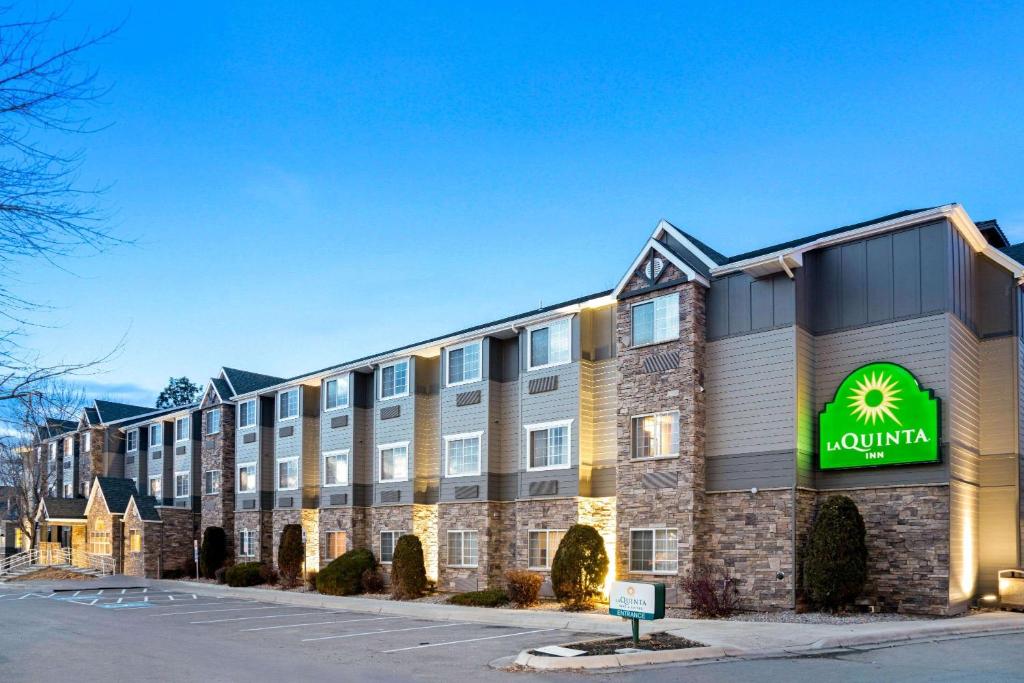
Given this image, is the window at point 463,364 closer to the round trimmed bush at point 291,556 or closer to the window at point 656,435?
the window at point 656,435

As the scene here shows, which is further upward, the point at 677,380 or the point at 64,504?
the point at 677,380

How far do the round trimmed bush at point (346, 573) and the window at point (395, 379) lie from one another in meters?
6.15

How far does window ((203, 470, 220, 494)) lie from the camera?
45.7 m

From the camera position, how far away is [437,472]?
33875 millimetres

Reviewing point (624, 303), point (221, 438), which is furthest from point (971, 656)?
point (221, 438)

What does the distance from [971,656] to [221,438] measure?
37966 millimetres

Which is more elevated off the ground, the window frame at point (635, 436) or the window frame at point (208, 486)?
the window frame at point (635, 436)

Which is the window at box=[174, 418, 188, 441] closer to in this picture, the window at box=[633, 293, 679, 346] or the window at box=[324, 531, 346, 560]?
the window at box=[324, 531, 346, 560]

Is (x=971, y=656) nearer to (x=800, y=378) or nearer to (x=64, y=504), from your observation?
(x=800, y=378)

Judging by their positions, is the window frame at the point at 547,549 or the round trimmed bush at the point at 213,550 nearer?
the window frame at the point at 547,549

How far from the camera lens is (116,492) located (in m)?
51.9

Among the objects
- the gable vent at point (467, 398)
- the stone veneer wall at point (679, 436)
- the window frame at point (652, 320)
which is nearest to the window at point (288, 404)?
the gable vent at point (467, 398)

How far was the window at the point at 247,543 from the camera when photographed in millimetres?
42281

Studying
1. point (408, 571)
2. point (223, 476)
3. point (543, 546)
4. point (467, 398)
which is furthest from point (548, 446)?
point (223, 476)
